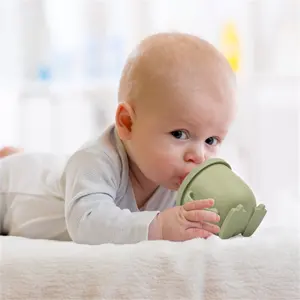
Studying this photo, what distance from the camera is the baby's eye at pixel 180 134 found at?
939 mm

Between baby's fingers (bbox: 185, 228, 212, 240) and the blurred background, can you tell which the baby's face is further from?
the blurred background

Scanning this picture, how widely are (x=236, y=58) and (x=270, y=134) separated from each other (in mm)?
284

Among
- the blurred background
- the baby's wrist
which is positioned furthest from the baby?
the blurred background

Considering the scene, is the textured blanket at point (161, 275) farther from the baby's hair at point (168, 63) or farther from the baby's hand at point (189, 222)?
Answer: the baby's hair at point (168, 63)

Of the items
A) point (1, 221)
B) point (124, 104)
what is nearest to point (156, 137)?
point (124, 104)

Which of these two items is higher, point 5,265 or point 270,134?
point 5,265

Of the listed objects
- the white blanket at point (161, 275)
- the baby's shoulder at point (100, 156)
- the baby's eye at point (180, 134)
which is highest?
the baby's eye at point (180, 134)

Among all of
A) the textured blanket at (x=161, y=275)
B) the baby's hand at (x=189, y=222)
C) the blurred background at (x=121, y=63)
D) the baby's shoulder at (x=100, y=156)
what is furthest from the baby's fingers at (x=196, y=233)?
the blurred background at (x=121, y=63)

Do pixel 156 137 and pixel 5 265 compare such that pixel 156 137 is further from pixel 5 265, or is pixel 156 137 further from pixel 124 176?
pixel 5 265

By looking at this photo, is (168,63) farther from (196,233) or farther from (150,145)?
(196,233)

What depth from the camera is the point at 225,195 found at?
807 mm

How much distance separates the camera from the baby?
868 millimetres

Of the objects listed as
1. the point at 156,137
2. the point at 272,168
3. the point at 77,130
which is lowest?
the point at 272,168

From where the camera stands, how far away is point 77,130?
2.13 m
